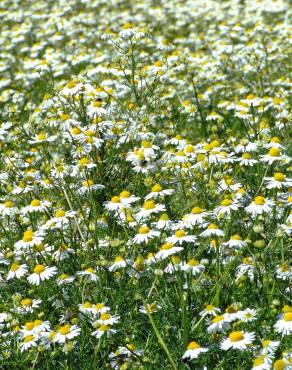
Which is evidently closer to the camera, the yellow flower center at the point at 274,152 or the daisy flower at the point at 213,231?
the daisy flower at the point at 213,231

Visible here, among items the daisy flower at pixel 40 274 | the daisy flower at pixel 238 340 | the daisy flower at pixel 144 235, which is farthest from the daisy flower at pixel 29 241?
the daisy flower at pixel 238 340

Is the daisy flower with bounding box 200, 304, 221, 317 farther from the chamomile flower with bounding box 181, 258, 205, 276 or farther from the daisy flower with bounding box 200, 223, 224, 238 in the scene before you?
the daisy flower with bounding box 200, 223, 224, 238

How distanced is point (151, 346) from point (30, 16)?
373 inches

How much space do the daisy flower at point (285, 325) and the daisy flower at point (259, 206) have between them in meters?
0.77

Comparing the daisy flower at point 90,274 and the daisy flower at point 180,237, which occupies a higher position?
the daisy flower at point 180,237

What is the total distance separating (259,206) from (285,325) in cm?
89

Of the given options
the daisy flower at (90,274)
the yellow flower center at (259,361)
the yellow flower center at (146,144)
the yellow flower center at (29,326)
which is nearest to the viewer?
the yellow flower center at (259,361)

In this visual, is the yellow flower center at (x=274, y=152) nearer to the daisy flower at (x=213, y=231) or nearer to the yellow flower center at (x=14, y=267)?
the daisy flower at (x=213, y=231)

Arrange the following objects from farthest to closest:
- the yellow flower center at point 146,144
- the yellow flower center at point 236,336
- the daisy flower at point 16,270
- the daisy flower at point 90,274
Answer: the yellow flower center at point 146,144, the daisy flower at point 16,270, the daisy flower at point 90,274, the yellow flower center at point 236,336

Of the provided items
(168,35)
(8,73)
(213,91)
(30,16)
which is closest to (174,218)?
(213,91)

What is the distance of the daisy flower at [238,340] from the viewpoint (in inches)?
132

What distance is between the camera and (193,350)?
137 inches

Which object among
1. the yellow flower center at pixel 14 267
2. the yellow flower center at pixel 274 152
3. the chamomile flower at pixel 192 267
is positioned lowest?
the yellow flower center at pixel 14 267

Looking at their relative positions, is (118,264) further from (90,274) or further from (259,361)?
(259,361)
